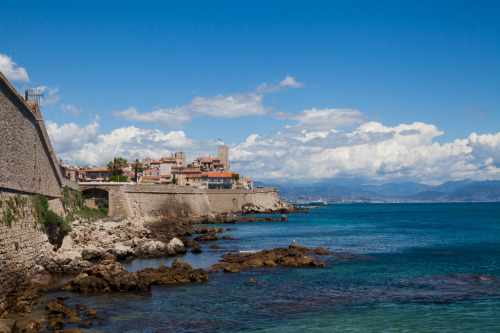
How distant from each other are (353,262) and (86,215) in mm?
26262

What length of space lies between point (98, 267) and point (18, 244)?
397cm

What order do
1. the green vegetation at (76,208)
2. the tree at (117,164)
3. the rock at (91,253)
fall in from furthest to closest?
the tree at (117,164), the green vegetation at (76,208), the rock at (91,253)

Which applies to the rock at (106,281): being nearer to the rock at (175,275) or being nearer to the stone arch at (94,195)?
the rock at (175,275)

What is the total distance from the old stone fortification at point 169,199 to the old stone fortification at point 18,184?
2279cm

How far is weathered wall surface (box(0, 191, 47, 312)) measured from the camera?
19125mm

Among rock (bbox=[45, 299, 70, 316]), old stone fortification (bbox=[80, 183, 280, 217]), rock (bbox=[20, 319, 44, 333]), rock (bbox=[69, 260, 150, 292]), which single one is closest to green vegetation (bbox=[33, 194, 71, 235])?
rock (bbox=[69, 260, 150, 292])

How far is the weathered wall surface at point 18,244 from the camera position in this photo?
19125 mm

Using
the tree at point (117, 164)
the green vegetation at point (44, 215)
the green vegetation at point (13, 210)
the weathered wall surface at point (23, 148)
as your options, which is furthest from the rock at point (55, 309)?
the tree at point (117, 164)

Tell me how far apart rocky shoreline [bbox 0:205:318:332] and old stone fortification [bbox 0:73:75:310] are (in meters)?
0.97

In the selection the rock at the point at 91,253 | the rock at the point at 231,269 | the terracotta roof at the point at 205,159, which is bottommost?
the rock at the point at 231,269

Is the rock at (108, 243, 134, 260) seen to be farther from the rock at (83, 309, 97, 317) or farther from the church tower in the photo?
the church tower

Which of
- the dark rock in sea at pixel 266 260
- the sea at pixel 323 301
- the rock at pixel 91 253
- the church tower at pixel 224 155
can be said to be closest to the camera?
the sea at pixel 323 301

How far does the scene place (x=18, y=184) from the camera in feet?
78.6

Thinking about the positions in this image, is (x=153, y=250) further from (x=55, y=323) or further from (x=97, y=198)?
(x=97, y=198)
